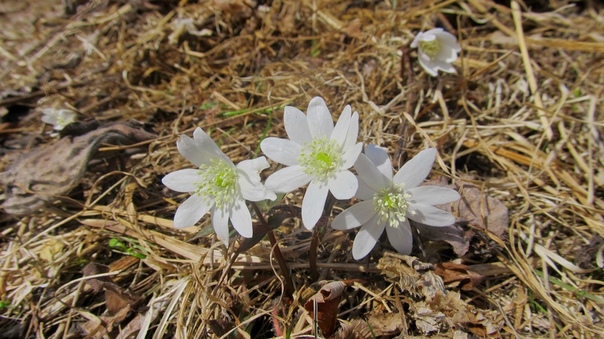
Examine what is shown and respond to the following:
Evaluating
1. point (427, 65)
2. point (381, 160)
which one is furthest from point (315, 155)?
point (427, 65)

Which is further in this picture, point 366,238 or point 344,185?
point 366,238

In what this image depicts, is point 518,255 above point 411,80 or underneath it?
underneath

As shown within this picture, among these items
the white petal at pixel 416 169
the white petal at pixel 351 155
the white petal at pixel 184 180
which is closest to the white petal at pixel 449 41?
the white petal at pixel 416 169

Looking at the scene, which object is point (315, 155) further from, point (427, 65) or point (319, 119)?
point (427, 65)

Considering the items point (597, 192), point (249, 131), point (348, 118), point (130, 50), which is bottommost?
point (597, 192)

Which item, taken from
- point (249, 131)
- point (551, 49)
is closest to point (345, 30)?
point (249, 131)

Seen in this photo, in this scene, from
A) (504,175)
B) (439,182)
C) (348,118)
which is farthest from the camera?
(504,175)

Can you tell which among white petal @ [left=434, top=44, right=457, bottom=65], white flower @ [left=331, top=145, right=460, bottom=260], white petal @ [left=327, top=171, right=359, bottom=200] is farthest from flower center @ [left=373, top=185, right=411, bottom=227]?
white petal @ [left=434, top=44, right=457, bottom=65]

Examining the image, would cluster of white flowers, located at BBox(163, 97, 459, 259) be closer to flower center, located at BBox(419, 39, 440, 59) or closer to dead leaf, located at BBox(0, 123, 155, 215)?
dead leaf, located at BBox(0, 123, 155, 215)

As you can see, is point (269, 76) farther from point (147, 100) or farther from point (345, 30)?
point (147, 100)
